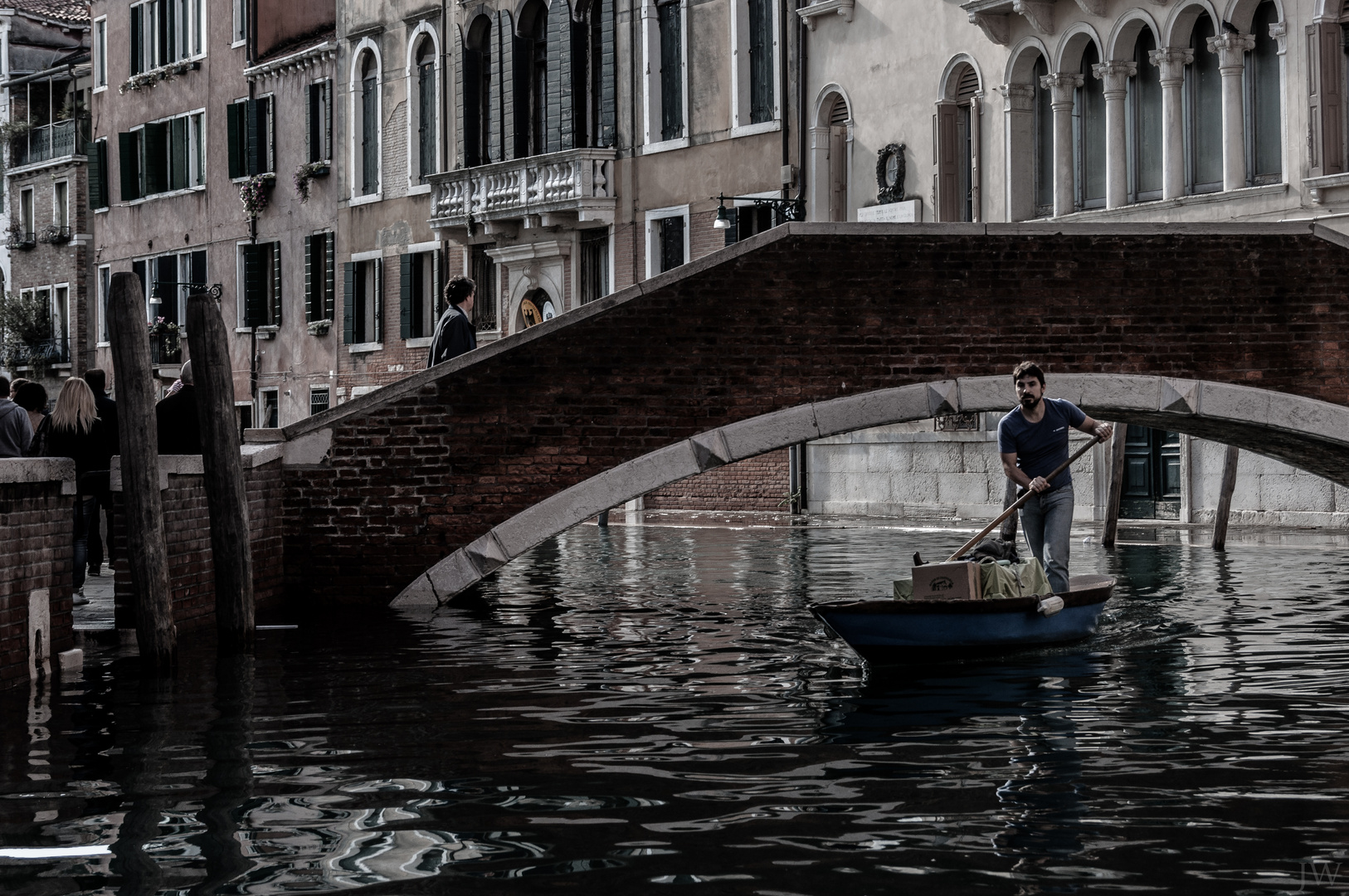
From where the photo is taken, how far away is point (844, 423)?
468 inches

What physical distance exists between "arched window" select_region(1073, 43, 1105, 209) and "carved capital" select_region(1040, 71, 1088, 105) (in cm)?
7

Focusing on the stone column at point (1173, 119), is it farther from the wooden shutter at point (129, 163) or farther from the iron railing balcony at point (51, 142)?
the iron railing balcony at point (51, 142)

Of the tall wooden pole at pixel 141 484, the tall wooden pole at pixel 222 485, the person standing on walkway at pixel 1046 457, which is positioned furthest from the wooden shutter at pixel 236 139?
the person standing on walkway at pixel 1046 457

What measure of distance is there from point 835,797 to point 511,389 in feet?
20.0

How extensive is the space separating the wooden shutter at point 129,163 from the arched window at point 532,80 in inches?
430

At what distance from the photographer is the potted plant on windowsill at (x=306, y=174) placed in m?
27.9

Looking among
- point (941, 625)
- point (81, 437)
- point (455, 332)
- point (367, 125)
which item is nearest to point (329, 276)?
point (367, 125)

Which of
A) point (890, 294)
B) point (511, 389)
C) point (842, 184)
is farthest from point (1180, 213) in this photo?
point (511, 389)

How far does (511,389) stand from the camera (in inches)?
461

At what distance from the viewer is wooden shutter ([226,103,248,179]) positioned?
29.4 m

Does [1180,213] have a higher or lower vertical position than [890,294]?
higher

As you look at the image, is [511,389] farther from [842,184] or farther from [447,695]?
[842,184]

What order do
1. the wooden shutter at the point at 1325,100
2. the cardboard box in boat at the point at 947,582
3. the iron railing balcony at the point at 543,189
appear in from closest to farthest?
1. the cardboard box in boat at the point at 947,582
2. the wooden shutter at the point at 1325,100
3. the iron railing balcony at the point at 543,189

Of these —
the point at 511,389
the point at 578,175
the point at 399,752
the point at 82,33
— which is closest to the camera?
the point at 399,752
